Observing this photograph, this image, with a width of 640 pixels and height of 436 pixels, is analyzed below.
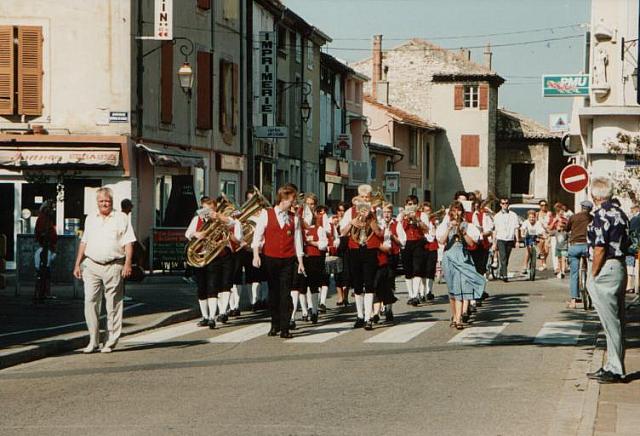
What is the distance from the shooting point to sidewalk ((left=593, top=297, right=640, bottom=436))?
801cm

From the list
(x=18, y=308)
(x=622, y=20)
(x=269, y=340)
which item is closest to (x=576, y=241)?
(x=269, y=340)

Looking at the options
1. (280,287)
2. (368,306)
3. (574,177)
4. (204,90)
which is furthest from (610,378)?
(204,90)

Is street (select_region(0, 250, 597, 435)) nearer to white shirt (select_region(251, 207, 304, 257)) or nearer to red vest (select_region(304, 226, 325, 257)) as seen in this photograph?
white shirt (select_region(251, 207, 304, 257))

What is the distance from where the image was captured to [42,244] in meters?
19.2

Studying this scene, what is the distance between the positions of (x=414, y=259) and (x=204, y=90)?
553 inches

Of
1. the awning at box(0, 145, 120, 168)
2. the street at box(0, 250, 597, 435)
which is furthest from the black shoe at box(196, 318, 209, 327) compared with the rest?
the awning at box(0, 145, 120, 168)

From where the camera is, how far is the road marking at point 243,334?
1445 cm

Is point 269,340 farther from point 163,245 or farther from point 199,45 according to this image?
point 199,45

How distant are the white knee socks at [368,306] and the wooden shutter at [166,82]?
15.0 metres

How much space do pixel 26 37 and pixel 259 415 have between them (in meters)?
20.3

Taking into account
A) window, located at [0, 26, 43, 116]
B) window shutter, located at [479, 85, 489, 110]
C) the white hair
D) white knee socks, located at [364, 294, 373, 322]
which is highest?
window shutter, located at [479, 85, 489, 110]

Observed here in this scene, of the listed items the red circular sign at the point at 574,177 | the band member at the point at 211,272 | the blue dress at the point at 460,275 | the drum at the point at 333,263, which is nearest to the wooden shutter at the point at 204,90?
the red circular sign at the point at 574,177

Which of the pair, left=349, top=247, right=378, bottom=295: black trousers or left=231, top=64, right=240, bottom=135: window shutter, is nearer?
left=349, top=247, right=378, bottom=295: black trousers

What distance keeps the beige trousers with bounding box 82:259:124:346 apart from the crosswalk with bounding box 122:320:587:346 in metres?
0.97
